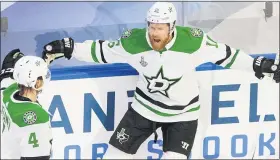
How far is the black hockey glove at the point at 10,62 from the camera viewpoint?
2.74 meters

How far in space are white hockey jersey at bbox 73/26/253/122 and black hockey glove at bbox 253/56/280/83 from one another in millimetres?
26

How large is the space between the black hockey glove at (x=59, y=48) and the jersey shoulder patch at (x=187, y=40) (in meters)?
0.39

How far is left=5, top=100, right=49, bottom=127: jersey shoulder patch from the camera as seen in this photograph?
2.55m

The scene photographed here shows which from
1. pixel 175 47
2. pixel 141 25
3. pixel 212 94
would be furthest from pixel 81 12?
pixel 212 94

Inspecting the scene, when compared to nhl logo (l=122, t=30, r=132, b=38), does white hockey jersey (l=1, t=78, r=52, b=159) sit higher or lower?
lower

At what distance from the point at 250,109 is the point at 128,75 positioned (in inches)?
→ 21.2

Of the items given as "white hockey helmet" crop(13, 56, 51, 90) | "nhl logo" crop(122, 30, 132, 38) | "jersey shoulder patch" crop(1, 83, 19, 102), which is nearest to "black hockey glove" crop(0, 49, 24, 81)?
"jersey shoulder patch" crop(1, 83, 19, 102)

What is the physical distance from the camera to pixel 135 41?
2.71 meters

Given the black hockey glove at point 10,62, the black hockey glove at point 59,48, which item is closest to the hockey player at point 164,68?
the black hockey glove at point 59,48

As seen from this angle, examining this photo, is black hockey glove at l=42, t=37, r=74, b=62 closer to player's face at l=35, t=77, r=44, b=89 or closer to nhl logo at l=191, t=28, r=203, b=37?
player's face at l=35, t=77, r=44, b=89

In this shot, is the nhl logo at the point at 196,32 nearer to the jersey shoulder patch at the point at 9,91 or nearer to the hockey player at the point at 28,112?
the hockey player at the point at 28,112

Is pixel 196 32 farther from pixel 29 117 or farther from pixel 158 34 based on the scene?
pixel 29 117

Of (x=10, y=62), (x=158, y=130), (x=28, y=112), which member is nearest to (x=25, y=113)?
(x=28, y=112)

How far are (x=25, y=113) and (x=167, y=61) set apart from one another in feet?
1.83
